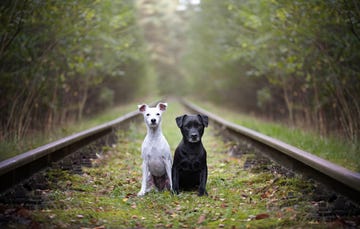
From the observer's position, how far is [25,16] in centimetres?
957

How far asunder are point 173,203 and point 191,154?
701mm

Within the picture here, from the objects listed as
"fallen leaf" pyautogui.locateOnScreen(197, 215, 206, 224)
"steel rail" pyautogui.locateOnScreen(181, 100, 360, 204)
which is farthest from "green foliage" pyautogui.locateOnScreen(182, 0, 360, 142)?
"fallen leaf" pyautogui.locateOnScreen(197, 215, 206, 224)

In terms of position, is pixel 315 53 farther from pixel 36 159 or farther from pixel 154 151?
pixel 36 159

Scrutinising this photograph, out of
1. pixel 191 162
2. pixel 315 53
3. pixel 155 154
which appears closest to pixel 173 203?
pixel 191 162

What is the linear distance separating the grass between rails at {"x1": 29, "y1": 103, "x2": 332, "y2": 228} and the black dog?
23 cm

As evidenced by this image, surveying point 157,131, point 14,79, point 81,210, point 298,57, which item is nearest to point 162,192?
point 157,131

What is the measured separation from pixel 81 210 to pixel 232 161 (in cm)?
466

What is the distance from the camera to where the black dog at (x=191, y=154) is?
6145 millimetres

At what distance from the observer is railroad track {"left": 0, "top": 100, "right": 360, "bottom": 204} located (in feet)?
15.7

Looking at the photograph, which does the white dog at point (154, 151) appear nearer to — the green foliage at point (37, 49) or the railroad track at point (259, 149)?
the railroad track at point (259, 149)

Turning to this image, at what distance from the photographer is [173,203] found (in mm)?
5820

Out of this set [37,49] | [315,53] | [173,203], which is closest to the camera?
[173,203]

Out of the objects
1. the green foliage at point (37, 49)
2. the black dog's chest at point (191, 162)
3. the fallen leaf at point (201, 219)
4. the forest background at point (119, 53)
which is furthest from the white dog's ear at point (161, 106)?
the forest background at point (119, 53)

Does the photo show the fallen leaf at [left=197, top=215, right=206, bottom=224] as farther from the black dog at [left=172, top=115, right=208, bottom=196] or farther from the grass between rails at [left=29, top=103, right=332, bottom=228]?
the black dog at [left=172, top=115, right=208, bottom=196]
